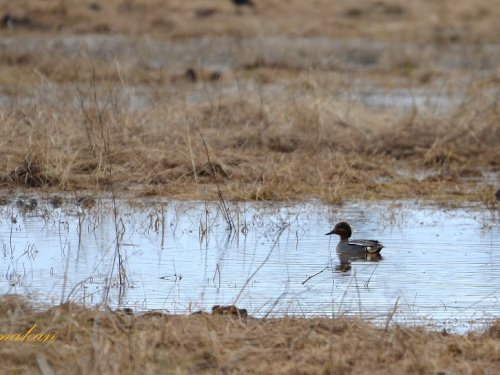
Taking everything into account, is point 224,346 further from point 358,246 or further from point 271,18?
point 271,18

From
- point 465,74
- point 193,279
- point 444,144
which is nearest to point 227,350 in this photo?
point 193,279

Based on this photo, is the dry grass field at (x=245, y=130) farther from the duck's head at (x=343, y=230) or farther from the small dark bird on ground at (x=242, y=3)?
the small dark bird on ground at (x=242, y=3)

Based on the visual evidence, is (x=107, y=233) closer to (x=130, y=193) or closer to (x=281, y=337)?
(x=130, y=193)

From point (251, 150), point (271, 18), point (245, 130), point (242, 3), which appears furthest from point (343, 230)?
point (242, 3)

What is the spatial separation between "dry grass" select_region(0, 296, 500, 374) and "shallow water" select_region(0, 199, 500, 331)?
365 mm

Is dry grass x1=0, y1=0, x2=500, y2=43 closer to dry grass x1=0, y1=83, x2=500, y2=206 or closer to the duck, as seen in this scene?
dry grass x1=0, y1=83, x2=500, y2=206

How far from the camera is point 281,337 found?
6.20 meters

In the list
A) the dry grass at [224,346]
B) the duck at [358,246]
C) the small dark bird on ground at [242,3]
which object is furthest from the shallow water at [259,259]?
the small dark bird on ground at [242,3]

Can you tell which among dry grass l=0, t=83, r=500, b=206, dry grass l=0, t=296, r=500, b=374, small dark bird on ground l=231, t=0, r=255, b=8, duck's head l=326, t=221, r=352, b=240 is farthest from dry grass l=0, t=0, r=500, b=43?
dry grass l=0, t=296, r=500, b=374

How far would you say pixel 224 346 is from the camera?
6012mm

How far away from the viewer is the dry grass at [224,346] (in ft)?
18.9

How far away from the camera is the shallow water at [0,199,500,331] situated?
7367 millimetres

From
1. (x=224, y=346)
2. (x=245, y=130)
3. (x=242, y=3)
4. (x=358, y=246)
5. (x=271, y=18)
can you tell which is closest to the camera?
(x=224, y=346)

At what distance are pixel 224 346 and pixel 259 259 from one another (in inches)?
109
